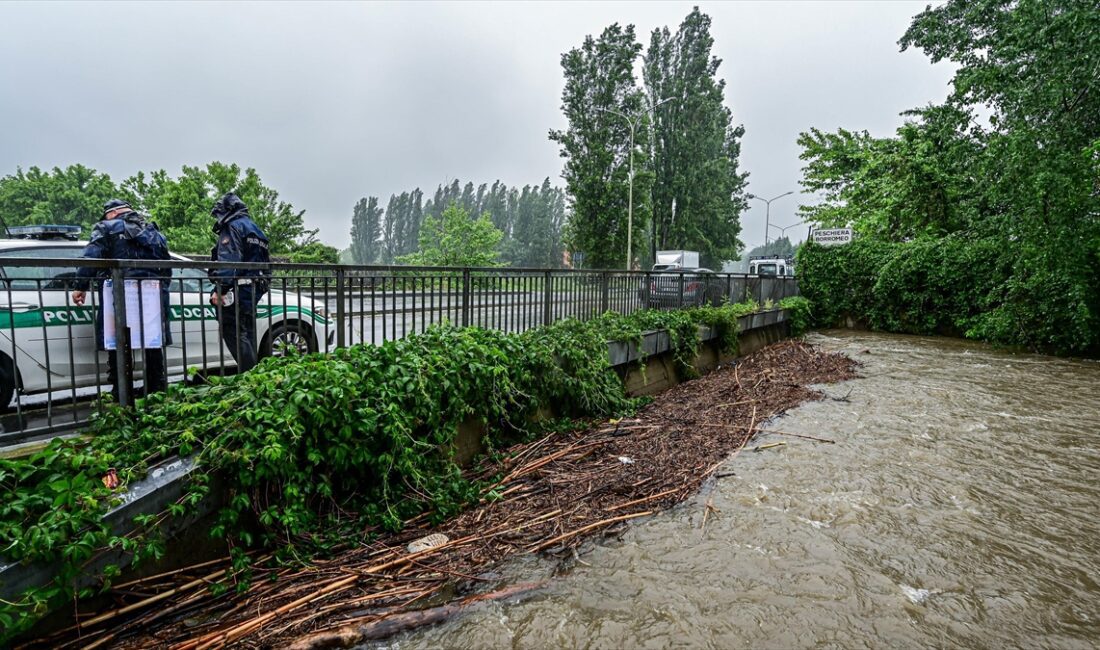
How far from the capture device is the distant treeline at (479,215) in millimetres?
80625

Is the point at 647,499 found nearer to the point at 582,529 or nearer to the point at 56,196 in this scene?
the point at 582,529

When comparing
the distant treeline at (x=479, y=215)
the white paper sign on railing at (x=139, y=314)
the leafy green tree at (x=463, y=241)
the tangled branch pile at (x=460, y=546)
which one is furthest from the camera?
the distant treeline at (x=479, y=215)

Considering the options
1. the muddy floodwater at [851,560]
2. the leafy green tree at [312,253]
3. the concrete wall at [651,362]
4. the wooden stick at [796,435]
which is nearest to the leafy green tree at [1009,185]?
the concrete wall at [651,362]

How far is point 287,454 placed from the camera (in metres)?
3.48

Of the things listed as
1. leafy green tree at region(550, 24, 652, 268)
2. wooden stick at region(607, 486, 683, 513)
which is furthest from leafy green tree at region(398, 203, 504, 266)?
wooden stick at region(607, 486, 683, 513)

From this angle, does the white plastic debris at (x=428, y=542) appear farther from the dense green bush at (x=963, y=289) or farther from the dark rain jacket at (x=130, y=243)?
the dense green bush at (x=963, y=289)

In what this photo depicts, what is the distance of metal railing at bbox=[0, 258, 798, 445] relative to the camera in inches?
144

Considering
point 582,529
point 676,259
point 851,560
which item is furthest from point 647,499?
point 676,259

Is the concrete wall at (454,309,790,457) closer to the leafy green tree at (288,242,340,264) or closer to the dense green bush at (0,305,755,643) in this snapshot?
the dense green bush at (0,305,755,643)

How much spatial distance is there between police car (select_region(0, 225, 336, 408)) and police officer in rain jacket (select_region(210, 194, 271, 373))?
13cm

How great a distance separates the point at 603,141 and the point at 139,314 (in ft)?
108

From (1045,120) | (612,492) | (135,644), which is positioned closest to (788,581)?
(612,492)

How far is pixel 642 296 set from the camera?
9.59 m

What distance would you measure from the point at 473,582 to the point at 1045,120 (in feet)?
Answer: 51.5
